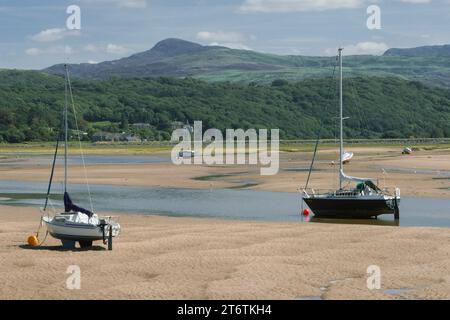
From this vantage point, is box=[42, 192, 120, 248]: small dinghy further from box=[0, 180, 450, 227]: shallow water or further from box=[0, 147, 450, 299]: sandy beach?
box=[0, 180, 450, 227]: shallow water

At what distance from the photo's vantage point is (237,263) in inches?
1049

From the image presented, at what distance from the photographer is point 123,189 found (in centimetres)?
6088

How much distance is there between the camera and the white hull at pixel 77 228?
97.0ft

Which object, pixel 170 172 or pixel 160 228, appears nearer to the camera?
pixel 160 228

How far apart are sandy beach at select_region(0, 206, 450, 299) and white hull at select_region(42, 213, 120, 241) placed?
56 centimetres

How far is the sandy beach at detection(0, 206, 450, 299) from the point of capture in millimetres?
22609

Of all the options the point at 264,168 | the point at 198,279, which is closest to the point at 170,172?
the point at 264,168

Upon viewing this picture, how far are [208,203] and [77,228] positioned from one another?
67.0 ft

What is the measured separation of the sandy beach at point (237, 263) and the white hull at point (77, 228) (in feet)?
1.84

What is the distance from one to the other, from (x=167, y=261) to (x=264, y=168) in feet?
182

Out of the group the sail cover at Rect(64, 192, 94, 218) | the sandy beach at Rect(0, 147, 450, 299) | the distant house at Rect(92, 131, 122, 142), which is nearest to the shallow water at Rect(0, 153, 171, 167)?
the sandy beach at Rect(0, 147, 450, 299)
